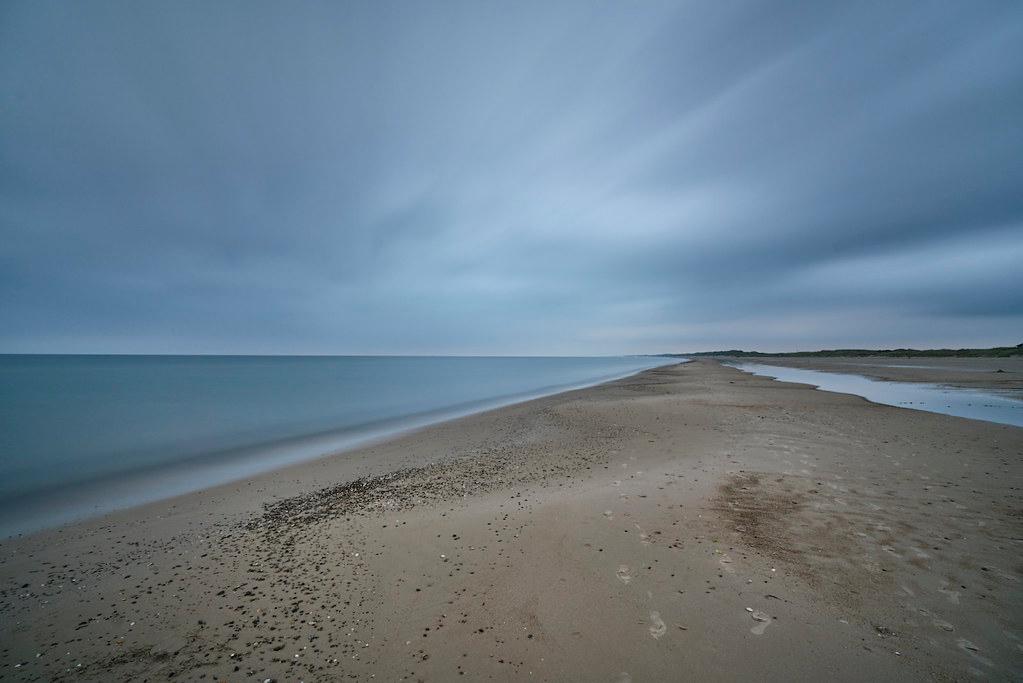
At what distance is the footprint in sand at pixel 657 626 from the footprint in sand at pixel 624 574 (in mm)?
689

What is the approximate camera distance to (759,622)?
4.50m

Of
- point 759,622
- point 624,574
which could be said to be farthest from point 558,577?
point 759,622

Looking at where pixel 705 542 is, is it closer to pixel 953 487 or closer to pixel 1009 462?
pixel 953 487

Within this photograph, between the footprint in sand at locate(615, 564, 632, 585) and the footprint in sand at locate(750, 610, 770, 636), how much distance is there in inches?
58.4

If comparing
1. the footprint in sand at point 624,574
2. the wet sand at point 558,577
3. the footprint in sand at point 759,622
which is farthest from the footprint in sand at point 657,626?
the footprint in sand at point 759,622

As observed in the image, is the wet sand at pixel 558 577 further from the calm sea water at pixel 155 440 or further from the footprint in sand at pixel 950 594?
the calm sea water at pixel 155 440

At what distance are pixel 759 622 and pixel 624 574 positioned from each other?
1660mm

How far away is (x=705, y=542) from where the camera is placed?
20.7 ft

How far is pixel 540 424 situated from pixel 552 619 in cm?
1460

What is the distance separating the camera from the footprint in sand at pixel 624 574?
547 cm

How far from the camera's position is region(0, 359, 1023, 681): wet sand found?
4.17m

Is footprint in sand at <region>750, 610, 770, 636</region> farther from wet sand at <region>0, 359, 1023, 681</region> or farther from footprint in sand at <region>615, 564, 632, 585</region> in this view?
footprint in sand at <region>615, 564, 632, 585</region>

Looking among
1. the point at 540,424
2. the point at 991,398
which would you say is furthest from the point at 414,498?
the point at 991,398

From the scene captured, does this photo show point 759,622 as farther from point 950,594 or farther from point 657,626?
point 950,594
